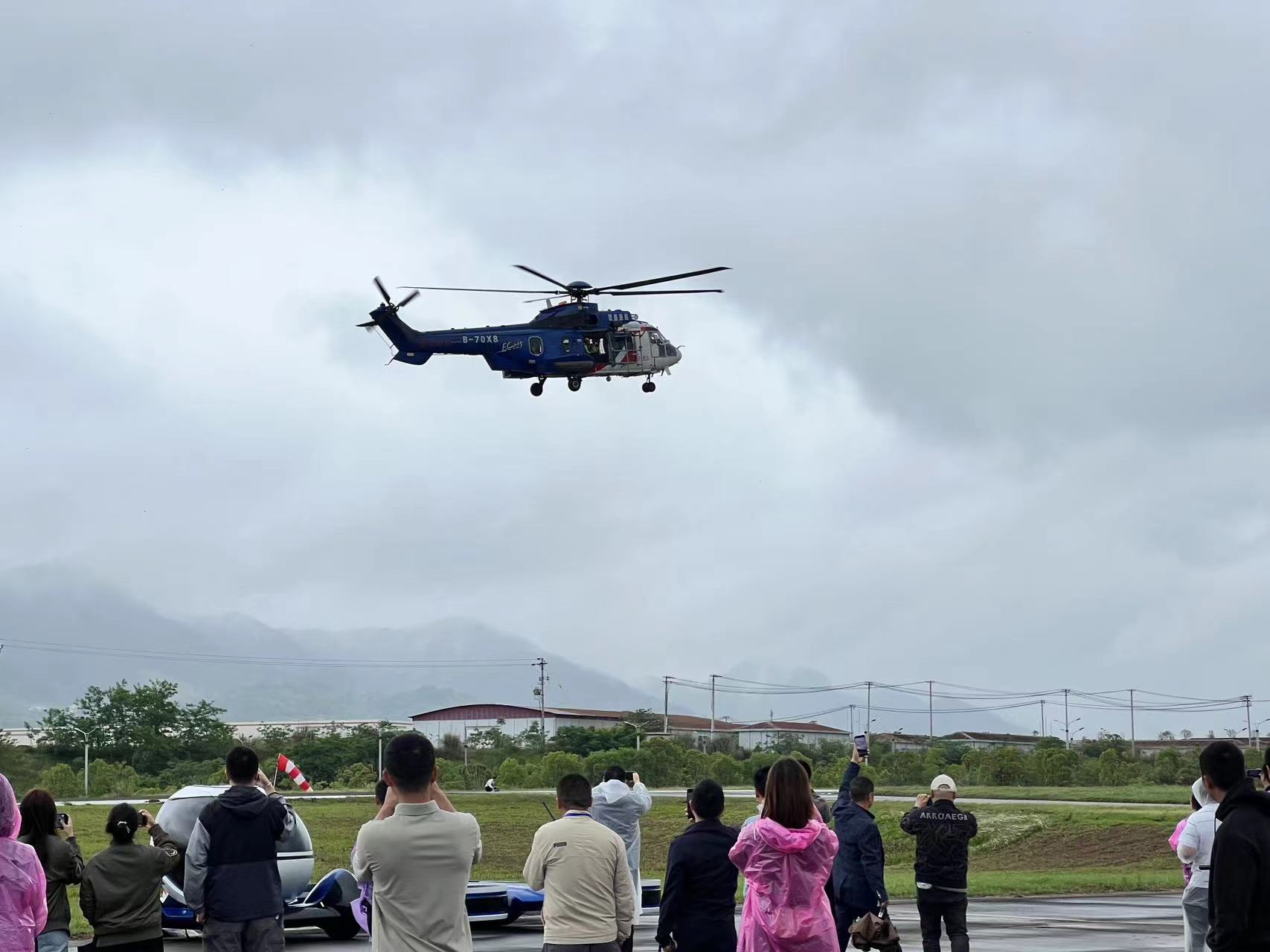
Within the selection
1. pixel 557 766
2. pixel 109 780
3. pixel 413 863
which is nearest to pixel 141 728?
pixel 109 780

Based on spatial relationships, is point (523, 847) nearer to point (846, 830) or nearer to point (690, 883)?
point (846, 830)

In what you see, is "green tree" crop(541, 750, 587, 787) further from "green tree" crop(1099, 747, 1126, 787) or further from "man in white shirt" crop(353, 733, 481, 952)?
"man in white shirt" crop(353, 733, 481, 952)

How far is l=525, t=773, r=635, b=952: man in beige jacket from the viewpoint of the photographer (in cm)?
958

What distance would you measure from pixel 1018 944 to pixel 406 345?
3067 cm

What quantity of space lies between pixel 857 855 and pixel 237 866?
5170 millimetres

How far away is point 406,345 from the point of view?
4456 cm

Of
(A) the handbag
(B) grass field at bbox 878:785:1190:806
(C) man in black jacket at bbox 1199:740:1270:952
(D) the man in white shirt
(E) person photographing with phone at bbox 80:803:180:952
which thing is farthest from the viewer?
(B) grass field at bbox 878:785:1190:806

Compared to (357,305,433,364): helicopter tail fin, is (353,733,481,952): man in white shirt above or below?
below

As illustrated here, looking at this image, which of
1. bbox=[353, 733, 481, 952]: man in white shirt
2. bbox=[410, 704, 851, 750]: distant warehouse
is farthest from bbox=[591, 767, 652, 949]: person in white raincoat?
bbox=[410, 704, 851, 750]: distant warehouse

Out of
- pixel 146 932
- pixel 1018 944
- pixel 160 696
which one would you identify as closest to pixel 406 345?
pixel 1018 944

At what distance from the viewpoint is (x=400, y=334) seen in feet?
145

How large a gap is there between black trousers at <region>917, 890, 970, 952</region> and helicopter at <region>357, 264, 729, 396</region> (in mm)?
28910

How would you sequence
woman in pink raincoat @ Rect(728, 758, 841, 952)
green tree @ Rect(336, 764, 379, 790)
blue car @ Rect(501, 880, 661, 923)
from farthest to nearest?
green tree @ Rect(336, 764, 379, 790), blue car @ Rect(501, 880, 661, 923), woman in pink raincoat @ Rect(728, 758, 841, 952)

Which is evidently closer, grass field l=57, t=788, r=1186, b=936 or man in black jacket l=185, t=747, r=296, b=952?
man in black jacket l=185, t=747, r=296, b=952
